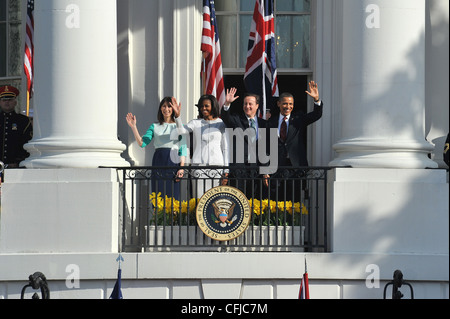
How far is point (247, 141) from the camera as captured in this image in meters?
18.5

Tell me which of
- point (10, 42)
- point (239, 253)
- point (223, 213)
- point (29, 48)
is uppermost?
point (10, 42)

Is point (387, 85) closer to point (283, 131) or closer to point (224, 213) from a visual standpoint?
point (283, 131)

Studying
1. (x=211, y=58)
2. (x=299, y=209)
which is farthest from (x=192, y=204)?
(x=211, y=58)

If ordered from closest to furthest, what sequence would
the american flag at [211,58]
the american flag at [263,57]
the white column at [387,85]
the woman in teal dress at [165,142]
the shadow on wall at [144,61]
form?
the white column at [387,85] < the woman in teal dress at [165,142] < the american flag at [263,57] < the american flag at [211,58] < the shadow on wall at [144,61]

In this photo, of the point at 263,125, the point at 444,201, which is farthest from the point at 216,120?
the point at 444,201

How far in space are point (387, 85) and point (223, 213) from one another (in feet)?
9.26

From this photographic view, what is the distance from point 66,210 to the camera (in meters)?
17.6

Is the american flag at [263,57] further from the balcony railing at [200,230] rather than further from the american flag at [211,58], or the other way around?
the balcony railing at [200,230]

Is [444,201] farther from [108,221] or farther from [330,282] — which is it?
[108,221]

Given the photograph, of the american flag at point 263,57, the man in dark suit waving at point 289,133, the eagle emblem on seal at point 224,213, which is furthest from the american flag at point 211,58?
the eagle emblem on seal at point 224,213

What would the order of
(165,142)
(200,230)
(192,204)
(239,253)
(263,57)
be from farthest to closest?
(263,57) → (165,142) → (192,204) → (200,230) → (239,253)

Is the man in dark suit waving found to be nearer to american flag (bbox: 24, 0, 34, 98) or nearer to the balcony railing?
the balcony railing

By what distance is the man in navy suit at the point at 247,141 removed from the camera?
18.1 metres

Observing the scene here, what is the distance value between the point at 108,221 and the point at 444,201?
4516 mm
